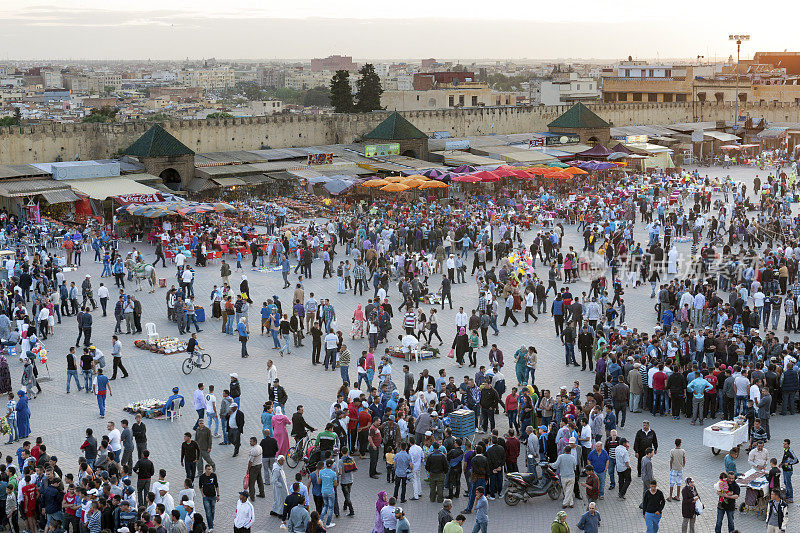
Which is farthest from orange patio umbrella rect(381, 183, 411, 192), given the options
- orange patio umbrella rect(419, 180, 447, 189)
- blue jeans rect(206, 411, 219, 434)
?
blue jeans rect(206, 411, 219, 434)

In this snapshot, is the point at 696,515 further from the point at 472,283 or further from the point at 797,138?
the point at 797,138

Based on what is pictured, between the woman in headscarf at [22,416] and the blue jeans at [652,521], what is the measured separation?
9.62 m

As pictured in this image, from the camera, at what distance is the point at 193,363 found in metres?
19.0

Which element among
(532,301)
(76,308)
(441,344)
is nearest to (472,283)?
(532,301)

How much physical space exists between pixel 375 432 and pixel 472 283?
43.5ft

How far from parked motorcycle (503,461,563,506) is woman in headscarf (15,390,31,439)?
25.2 feet

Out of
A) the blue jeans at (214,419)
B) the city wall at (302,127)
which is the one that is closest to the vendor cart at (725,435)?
the blue jeans at (214,419)

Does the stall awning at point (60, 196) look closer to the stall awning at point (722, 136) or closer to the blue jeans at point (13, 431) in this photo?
the blue jeans at point (13, 431)

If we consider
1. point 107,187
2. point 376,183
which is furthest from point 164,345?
point 376,183

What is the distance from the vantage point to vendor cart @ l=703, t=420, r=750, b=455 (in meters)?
14.4

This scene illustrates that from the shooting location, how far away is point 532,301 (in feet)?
74.5

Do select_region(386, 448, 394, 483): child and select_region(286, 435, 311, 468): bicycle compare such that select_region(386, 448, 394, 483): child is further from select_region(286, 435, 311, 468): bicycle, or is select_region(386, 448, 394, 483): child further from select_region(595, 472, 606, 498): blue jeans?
select_region(595, 472, 606, 498): blue jeans

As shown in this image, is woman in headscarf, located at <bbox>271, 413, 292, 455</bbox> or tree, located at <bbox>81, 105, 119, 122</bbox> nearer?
woman in headscarf, located at <bbox>271, 413, 292, 455</bbox>

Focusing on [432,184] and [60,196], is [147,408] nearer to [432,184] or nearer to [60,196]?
[60,196]
